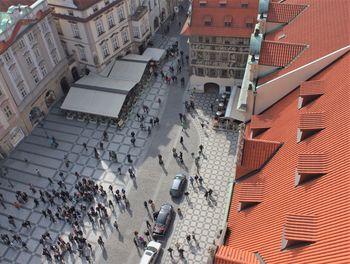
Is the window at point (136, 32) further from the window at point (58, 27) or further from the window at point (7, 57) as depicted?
the window at point (7, 57)

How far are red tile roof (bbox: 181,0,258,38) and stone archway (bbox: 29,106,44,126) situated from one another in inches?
894

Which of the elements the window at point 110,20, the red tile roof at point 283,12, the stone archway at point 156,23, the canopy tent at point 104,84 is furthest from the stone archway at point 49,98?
the red tile roof at point 283,12

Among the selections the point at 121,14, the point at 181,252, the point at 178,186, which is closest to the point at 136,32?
the point at 121,14

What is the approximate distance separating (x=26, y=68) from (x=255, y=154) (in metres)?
33.9

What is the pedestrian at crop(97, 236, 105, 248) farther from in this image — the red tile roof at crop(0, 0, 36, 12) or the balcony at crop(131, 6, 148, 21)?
the balcony at crop(131, 6, 148, 21)

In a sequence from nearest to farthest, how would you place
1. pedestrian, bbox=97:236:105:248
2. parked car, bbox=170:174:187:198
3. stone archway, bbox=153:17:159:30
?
1. pedestrian, bbox=97:236:105:248
2. parked car, bbox=170:174:187:198
3. stone archway, bbox=153:17:159:30

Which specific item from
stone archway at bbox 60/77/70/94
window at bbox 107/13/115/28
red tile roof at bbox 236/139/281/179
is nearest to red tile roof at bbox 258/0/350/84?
red tile roof at bbox 236/139/281/179

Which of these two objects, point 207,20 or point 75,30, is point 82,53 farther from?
point 207,20

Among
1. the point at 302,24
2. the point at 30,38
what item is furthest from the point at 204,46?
the point at 30,38

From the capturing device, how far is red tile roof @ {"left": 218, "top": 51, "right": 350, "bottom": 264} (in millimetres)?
19938

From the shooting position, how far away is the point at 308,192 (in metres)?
23.4

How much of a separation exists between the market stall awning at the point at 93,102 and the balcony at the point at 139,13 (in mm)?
13060

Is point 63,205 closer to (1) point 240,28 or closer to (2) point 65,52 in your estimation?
(2) point 65,52

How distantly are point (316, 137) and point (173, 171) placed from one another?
22.9 m
